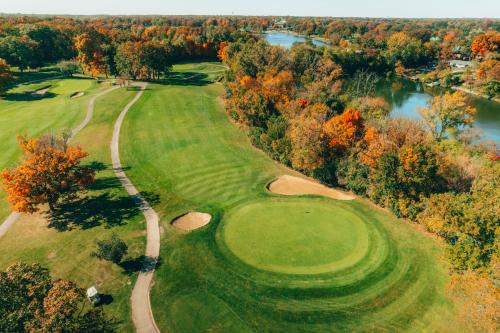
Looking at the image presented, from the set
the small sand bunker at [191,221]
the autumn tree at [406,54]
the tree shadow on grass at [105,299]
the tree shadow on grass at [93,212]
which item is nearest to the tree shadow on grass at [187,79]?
the tree shadow on grass at [93,212]

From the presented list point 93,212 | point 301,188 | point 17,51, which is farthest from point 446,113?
point 17,51

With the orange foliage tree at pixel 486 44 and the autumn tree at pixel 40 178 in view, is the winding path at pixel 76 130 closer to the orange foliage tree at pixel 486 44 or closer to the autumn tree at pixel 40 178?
the autumn tree at pixel 40 178

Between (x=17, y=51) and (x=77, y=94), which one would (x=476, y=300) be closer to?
(x=77, y=94)

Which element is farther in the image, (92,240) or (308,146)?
(308,146)

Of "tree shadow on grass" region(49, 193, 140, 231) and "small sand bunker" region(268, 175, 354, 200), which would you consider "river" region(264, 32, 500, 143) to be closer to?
"small sand bunker" region(268, 175, 354, 200)

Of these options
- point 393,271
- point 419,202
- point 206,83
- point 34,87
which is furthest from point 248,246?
point 34,87
